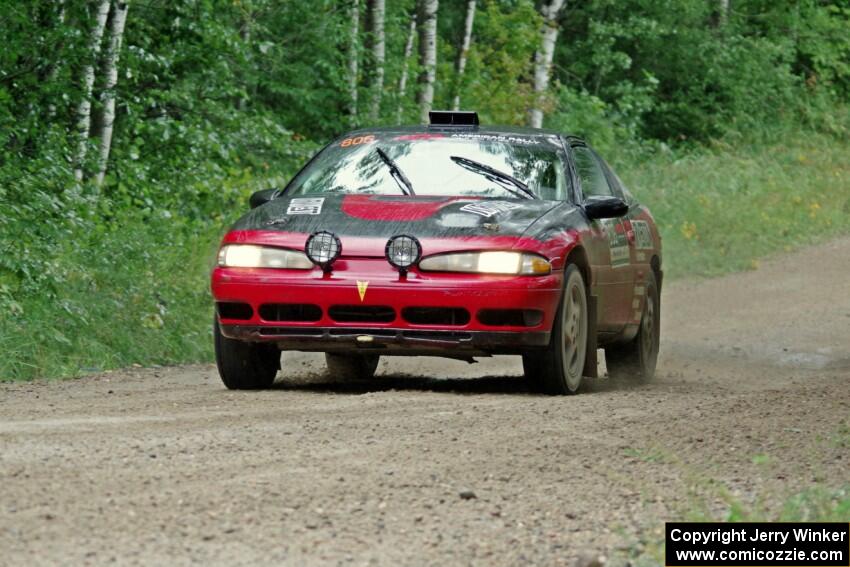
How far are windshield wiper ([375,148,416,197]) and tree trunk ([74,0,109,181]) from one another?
173 inches

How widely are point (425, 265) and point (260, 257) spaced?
883 mm

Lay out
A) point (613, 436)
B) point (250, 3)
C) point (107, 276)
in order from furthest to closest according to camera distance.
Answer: point (250, 3) < point (107, 276) < point (613, 436)

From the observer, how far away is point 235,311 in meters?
8.77

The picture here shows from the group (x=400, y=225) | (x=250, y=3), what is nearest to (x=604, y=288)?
(x=400, y=225)

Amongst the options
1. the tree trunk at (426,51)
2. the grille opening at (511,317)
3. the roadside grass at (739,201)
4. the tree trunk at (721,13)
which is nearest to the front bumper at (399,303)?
the grille opening at (511,317)

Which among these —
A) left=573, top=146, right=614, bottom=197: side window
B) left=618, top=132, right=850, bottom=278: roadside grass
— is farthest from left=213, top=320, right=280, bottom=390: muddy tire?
left=618, top=132, right=850, bottom=278: roadside grass

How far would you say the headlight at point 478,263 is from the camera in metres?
8.49

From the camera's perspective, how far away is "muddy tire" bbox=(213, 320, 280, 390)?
906cm

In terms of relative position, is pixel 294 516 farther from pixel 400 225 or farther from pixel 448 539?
pixel 400 225

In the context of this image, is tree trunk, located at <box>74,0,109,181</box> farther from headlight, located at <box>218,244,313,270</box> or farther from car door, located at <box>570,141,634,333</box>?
headlight, located at <box>218,244,313,270</box>

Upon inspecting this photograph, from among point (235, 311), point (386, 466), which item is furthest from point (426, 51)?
point (386, 466)

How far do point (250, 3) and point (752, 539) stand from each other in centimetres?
1570

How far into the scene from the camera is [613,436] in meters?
6.97

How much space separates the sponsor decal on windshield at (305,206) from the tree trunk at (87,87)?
4686mm
